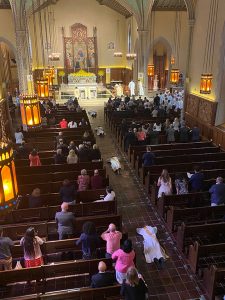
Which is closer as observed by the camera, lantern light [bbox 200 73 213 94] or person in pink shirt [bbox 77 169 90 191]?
person in pink shirt [bbox 77 169 90 191]

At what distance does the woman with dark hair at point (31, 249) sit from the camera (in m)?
5.69

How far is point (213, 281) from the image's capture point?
216 inches

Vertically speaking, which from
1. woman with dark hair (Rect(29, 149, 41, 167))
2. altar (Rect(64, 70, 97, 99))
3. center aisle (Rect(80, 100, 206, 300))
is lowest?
center aisle (Rect(80, 100, 206, 300))

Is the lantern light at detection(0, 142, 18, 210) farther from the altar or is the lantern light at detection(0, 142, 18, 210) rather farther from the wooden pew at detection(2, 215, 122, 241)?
the altar

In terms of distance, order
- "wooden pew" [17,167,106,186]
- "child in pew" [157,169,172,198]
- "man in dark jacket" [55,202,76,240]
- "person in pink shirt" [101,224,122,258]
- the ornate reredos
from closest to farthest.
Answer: "person in pink shirt" [101,224,122,258] < "man in dark jacket" [55,202,76,240] < "child in pew" [157,169,172,198] < "wooden pew" [17,167,106,186] < the ornate reredos

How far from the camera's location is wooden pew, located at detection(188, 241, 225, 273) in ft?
19.9

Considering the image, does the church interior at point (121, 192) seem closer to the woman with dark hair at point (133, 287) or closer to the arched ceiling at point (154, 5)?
the woman with dark hair at point (133, 287)

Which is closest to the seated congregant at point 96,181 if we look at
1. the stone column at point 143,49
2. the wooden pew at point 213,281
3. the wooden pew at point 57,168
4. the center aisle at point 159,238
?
the center aisle at point 159,238

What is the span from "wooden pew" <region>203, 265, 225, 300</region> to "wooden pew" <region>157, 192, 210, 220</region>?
2.54 meters

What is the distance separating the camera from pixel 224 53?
13.8m

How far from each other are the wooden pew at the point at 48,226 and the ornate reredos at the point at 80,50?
29505mm

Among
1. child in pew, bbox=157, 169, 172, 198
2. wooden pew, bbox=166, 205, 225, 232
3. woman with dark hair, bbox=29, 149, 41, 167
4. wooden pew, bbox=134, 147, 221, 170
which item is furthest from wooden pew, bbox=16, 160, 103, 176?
wooden pew, bbox=166, 205, 225, 232

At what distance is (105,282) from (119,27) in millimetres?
33038

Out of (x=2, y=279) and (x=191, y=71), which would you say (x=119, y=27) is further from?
(x=2, y=279)
